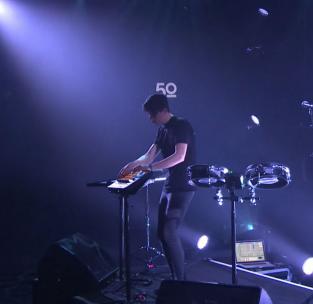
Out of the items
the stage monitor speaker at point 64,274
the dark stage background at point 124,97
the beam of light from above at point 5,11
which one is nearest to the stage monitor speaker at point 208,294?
the stage monitor speaker at point 64,274

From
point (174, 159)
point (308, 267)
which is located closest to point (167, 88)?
point (174, 159)

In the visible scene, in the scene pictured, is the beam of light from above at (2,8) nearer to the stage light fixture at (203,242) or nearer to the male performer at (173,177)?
the male performer at (173,177)

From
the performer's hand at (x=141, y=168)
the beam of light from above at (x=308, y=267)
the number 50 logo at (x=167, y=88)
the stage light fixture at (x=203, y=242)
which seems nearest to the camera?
the performer's hand at (x=141, y=168)

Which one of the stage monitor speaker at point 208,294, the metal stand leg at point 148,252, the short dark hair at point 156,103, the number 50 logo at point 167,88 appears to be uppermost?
the number 50 logo at point 167,88

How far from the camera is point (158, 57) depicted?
20.1 ft

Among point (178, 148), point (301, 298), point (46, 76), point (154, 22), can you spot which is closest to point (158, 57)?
point (154, 22)

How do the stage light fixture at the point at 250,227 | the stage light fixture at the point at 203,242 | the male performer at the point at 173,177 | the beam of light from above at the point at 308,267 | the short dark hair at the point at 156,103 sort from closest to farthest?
the male performer at the point at 173,177 → the short dark hair at the point at 156,103 → the beam of light from above at the point at 308,267 → the stage light fixture at the point at 250,227 → the stage light fixture at the point at 203,242

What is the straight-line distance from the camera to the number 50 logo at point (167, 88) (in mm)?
6160

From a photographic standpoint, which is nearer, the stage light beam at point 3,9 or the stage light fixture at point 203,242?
the stage light beam at point 3,9

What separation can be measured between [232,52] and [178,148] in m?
2.89

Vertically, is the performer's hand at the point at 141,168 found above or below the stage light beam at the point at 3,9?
below

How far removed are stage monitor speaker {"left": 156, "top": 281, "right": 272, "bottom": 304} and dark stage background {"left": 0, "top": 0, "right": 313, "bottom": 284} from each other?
3.26 metres

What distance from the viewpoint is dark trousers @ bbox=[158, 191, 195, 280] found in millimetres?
3764

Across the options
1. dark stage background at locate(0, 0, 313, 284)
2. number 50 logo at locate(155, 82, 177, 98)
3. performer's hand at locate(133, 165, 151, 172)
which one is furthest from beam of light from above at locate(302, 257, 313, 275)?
number 50 logo at locate(155, 82, 177, 98)
